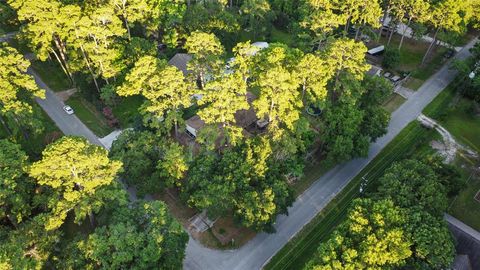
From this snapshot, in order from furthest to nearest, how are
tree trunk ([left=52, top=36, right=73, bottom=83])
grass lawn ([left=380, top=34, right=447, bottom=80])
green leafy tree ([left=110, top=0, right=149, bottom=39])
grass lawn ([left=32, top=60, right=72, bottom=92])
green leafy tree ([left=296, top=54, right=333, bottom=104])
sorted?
grass lawn ([left=380, top=34, right=447, bottom=80]), grass lawn ([left=32, top=60, right=72, bottom=92]), green leafy tree ([left=110, top=0, right=149, bottom=39]), tree trunk ([left=52, top=36, right=73, bottom=83]), green leafy tree ([left=296, top=54, right=333, bottom=104])

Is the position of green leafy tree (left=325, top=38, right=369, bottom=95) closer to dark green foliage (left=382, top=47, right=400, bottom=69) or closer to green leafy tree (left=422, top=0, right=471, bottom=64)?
dark green foliage (left=382, top=47, right=400, bottom=69)

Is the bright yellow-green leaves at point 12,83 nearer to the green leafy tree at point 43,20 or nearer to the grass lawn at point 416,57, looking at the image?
the green leafy tree at point 43,20

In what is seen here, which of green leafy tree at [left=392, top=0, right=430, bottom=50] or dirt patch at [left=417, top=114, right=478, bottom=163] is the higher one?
green leafy tree at [left=392, top=0, right=430, bottom=50]

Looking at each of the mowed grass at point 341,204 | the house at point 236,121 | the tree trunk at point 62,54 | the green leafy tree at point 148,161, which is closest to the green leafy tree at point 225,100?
the green leafy tree at point 148,161

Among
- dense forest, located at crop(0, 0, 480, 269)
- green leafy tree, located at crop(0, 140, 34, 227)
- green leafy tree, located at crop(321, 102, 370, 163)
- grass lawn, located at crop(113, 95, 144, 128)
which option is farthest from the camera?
grass lawn, located at crop(113, 95, 144, 128)

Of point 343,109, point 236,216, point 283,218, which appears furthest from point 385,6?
point 236,216

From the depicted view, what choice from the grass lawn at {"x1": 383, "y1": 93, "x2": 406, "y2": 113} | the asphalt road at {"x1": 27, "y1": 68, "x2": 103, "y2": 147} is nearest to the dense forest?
the asphalt road at {"x1": 27, "y1": 68, "x2": 103, "y2": 147}
